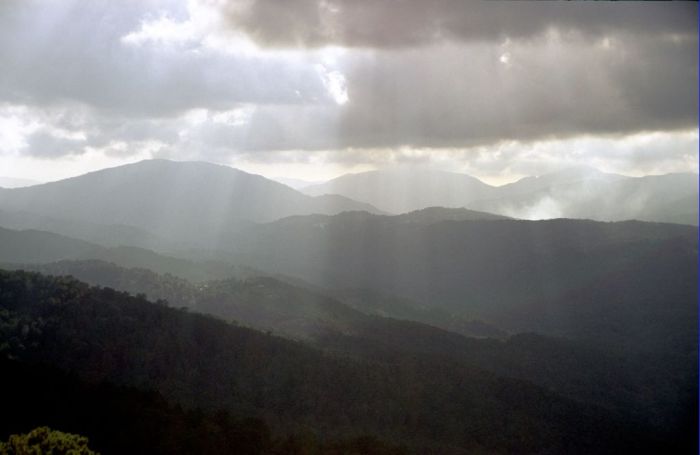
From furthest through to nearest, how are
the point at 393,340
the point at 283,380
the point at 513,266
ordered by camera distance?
the point at 513,266 < the point at 393,340 < the point at 283,380

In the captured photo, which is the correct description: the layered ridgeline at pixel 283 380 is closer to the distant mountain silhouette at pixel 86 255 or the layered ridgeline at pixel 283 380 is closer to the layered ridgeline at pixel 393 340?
the layered ridgeline at pixel 393 340

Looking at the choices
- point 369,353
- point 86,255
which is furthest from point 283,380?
point 86,255

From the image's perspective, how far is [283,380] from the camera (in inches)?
1385

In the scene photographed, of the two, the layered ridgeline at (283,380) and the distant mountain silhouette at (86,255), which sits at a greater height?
the distant mountain silhouette at (86,255)

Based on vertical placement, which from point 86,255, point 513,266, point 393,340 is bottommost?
point 393,340

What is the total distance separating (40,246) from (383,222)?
8006 cm

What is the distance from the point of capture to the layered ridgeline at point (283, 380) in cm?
3092

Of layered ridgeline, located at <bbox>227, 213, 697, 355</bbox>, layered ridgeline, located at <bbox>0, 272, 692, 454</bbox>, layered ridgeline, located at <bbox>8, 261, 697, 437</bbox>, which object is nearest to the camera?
layered ridgeline, located at <bbox>0, 272, 692, 454</bbox>

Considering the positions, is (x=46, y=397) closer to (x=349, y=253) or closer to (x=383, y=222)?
(x=349, y=253)

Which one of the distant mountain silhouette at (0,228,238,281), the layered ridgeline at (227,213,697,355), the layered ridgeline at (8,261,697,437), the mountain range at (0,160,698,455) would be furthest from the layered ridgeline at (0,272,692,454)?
the distant mountain silhouette at (0,228,238,281)

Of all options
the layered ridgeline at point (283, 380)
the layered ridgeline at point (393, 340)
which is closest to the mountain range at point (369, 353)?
the layered ridgeline at point (283, 380)

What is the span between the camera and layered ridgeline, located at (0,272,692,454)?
30922 mm

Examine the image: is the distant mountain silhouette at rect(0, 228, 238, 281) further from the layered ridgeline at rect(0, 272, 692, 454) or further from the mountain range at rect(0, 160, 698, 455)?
the layered ridgeline at rect(0, 272, 692, 454)

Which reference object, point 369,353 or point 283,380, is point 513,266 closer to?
point 369,353
